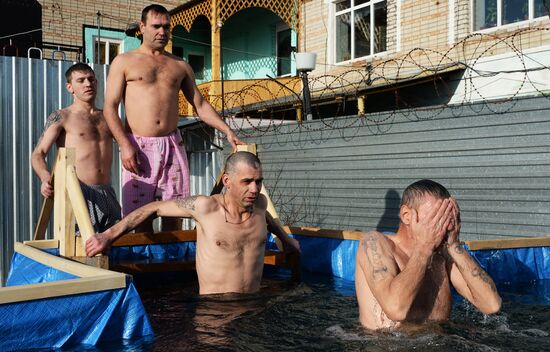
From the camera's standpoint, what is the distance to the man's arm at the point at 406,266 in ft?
8.86

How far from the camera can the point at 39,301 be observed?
3008 mm

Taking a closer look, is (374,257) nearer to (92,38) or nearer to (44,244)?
(44,244)

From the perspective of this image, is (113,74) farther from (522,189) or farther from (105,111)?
(522,189)

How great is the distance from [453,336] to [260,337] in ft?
3.72

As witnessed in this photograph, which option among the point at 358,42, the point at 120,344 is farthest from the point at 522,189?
the point at 358,42

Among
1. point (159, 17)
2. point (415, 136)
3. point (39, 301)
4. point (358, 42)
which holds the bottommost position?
Result: point (39, 301)

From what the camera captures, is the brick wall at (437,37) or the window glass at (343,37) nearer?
the brick wall at (437,37)

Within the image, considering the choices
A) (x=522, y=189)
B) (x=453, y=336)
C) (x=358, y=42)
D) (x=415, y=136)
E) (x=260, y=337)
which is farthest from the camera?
(x=358, y=42)

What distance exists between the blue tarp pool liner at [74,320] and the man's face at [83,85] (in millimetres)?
2850

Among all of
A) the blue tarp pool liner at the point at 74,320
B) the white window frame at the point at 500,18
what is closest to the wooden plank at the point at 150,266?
the blue tarp pool liner at the point at 74,320

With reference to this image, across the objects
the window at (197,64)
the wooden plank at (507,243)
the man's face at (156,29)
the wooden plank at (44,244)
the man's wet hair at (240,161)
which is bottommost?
the wooden plank at (507,243)

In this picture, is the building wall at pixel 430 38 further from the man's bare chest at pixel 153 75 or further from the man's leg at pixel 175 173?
the man's leg at pixel 175 173

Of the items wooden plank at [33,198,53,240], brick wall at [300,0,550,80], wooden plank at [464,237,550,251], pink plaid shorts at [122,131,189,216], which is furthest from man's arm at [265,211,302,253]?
brick wall at [300,0,550,80]

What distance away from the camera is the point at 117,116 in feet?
17.4
